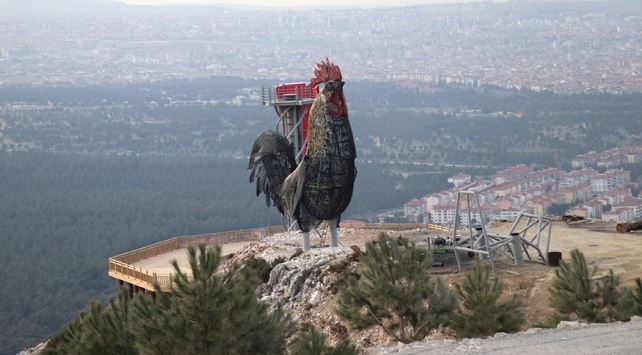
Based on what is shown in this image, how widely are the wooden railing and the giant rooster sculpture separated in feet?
9.34

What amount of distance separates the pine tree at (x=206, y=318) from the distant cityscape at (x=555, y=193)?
116 feet

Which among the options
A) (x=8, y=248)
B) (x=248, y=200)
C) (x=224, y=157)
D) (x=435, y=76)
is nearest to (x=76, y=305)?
(x=8, y=248)

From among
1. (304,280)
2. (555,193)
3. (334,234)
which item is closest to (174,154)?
(555,193)

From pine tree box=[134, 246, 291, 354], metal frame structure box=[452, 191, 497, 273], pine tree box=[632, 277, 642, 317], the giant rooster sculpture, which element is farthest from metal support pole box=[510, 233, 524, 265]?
pine tree box=[134, 246, 291, 354]

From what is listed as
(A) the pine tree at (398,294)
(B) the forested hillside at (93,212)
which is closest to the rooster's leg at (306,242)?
(A) the pine tree at (398,294)

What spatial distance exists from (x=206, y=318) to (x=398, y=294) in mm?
4511

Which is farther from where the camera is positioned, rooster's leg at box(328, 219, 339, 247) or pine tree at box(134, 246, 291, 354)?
rooster's leg at box(328, 219, 339, 247)

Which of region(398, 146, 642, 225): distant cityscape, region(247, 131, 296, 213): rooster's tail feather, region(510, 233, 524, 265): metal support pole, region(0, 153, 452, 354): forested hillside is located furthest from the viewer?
region(0, 153, 452, 354): forested hillside

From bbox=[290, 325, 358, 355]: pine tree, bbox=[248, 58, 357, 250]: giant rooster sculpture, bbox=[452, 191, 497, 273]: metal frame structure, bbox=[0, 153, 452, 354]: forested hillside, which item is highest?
bbox=[248, 58, 357, 250]: giant rooster sculpture

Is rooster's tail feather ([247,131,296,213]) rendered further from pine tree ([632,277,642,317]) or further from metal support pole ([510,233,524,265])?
pine tree ([632,277,642,317])

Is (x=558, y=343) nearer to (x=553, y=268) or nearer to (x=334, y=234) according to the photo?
(x=553, y=268)

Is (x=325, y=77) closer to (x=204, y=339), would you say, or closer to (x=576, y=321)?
(x=576, y=321)

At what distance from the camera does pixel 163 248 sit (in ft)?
126

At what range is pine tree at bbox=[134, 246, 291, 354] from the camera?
17.9 metres
